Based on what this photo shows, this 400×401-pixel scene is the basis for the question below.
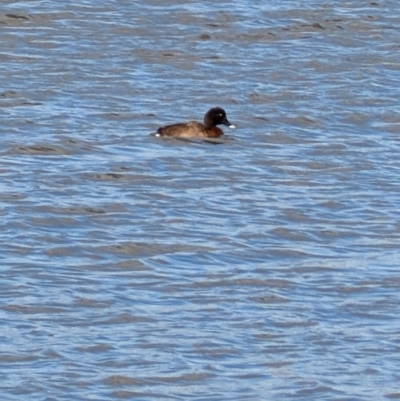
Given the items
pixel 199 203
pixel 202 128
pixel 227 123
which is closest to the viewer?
pixel 199 203

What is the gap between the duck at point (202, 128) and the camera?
577 inches

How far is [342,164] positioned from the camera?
46.4ft

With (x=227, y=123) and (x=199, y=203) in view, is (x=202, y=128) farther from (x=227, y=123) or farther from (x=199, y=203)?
(x=199, y=203)

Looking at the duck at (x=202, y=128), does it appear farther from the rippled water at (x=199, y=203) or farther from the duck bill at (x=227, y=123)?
the rippled water at (x=199, y=203)

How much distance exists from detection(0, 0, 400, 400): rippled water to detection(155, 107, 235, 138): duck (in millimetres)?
125

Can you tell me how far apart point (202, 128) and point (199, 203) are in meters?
2.53

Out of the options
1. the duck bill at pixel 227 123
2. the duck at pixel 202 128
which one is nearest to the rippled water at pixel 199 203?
the duck at pixel 202 128

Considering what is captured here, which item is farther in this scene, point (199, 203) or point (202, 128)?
point (202, 128)

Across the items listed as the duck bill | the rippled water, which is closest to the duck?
the duck bill

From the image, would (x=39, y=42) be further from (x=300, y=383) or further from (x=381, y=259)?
(x=300, y=383)

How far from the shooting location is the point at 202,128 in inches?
592

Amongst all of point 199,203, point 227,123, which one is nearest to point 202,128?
point 227,123

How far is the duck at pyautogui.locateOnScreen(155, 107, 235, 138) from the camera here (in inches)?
577

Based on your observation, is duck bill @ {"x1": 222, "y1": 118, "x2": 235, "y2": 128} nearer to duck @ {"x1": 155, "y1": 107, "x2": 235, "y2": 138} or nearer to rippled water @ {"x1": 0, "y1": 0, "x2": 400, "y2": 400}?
duck @ {"x1": 155, "y1": 107, "x2": 235, "y2": 138}
